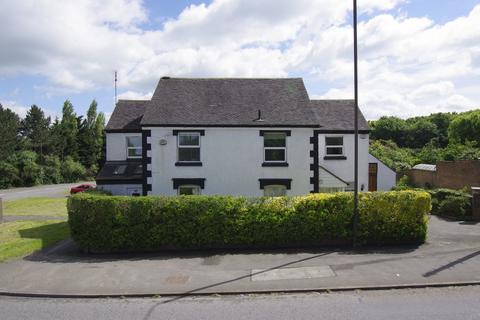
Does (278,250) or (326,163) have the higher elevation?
(326,163)

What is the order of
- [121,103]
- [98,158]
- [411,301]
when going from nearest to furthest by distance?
[411,301] < [121,103] < [98,158]

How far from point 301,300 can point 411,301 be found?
2425 mm

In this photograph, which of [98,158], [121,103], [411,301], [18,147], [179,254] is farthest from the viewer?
[98,158]

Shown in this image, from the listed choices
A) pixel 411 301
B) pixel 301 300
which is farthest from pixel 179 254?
pixel 411 301

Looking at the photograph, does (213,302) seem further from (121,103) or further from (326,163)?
(121,103)

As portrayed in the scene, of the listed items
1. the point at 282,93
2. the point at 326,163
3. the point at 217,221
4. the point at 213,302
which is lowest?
the point at 213,302

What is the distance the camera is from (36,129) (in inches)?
2950

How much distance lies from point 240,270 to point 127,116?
15.0 metres

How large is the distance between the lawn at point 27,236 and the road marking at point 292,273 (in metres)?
8.61

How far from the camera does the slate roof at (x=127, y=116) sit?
73.9 feet

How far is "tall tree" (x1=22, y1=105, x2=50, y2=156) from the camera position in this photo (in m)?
74.2

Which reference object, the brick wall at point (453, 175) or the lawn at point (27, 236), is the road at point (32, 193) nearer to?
the lawn at point (27, 236)

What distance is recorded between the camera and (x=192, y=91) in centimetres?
2119

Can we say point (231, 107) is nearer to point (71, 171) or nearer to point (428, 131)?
point (71, 171)
